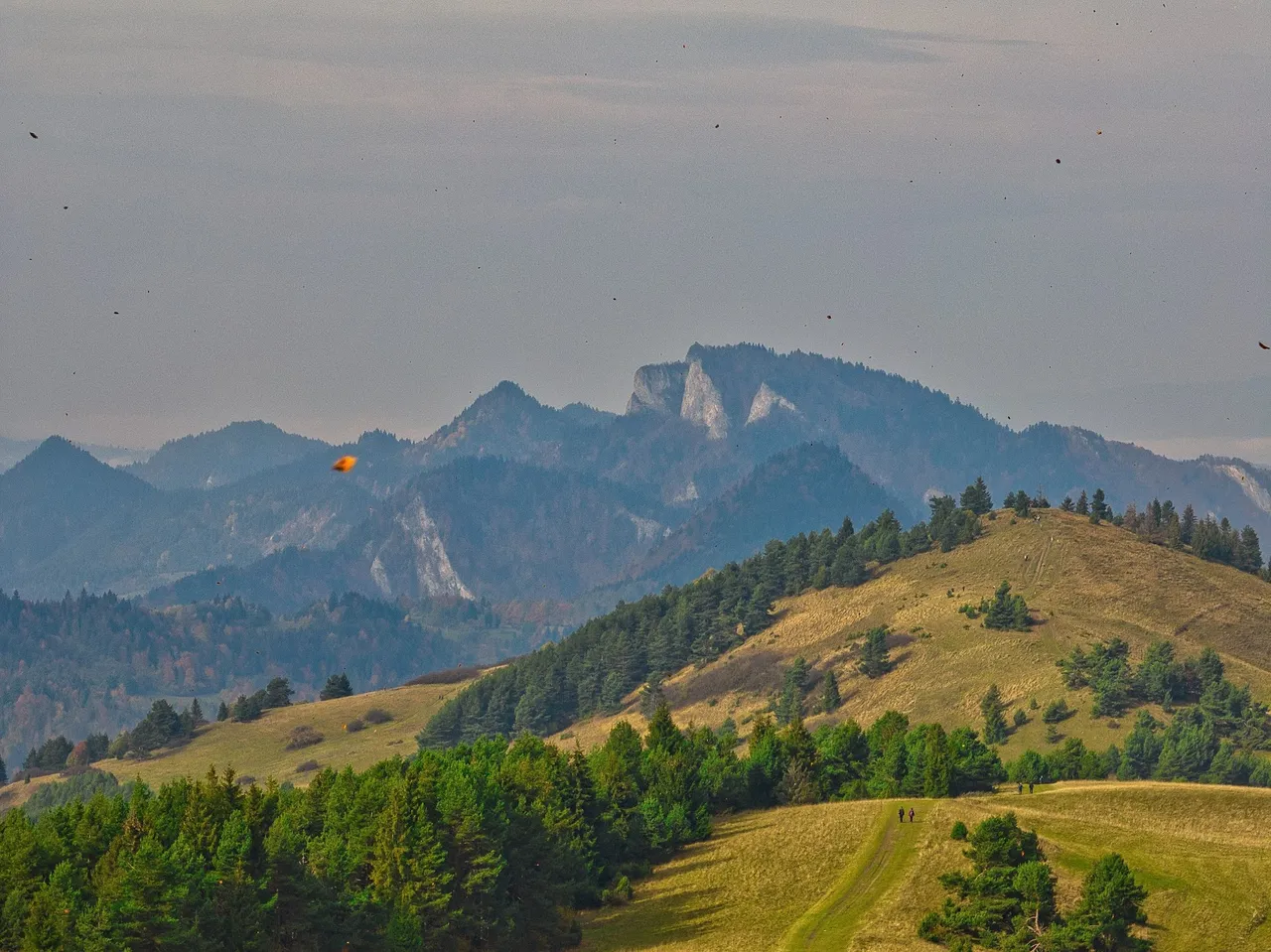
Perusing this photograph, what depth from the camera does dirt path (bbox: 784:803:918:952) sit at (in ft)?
361

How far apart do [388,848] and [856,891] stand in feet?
110

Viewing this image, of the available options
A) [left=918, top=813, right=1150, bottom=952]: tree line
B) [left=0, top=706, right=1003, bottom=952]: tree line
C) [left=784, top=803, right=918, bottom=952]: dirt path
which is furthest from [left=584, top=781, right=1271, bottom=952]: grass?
[left=0, top=706, right=1003, bottom=952]: tree line

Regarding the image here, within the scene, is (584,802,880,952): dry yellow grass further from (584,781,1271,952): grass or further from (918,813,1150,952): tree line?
(918,813,1150,952): tree line

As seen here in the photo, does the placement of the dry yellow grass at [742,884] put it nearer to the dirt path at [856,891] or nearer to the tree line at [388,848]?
the dirt path at [856,891]

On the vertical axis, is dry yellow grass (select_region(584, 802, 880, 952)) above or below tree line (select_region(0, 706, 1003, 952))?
below

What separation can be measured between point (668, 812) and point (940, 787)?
2476 centimetres

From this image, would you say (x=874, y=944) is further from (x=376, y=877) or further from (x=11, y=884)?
(x=11, y=884)

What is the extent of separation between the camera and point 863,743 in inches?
6501

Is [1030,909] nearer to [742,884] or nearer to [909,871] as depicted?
[909,871]

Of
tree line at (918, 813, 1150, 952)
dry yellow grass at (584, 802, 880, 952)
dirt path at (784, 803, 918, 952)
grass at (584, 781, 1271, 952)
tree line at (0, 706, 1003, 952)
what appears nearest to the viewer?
tree line at (0, 706, 1003, 952)

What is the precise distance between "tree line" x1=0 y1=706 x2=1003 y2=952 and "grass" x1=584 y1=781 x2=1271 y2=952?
15.3 feet

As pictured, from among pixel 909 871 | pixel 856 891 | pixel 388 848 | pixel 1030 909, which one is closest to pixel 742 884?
pixel 856 891

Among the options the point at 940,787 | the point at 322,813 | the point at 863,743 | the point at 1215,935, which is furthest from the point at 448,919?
the point at 863,743

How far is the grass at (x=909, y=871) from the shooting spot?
364ft
